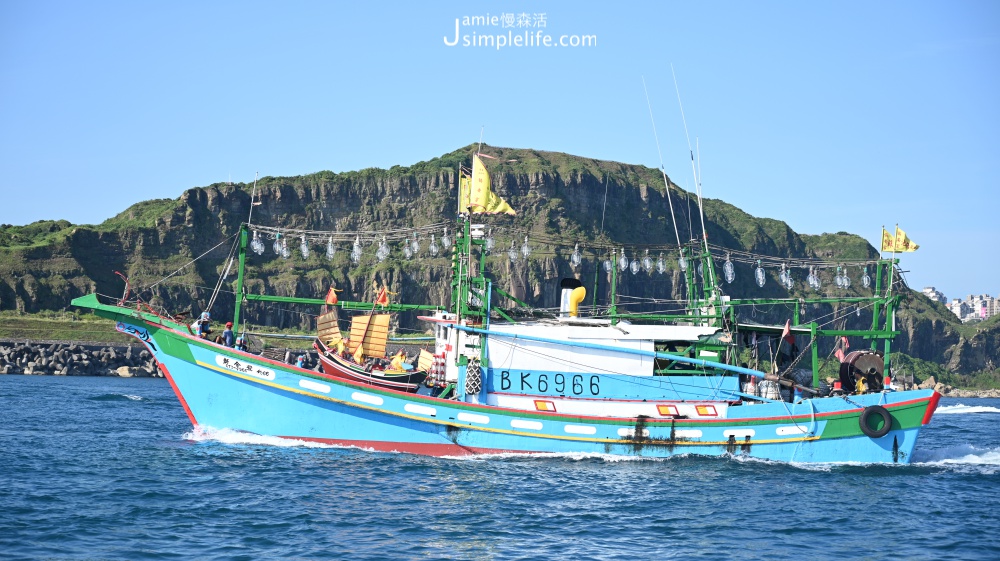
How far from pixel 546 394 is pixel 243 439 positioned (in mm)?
10321

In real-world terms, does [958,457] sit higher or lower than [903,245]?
lower

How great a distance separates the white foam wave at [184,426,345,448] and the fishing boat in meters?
0.18

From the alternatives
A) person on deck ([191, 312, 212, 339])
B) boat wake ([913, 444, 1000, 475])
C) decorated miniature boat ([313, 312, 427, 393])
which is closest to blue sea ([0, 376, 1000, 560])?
boat wake ([913, 444, 1000, 475])

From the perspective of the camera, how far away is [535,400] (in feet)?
103

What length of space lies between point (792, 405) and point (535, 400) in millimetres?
8481

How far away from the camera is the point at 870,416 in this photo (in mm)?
30891

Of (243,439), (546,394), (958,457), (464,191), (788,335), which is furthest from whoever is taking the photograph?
(958,457)

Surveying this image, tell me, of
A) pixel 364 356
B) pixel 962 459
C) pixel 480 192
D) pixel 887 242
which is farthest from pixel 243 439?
pixel 962 459

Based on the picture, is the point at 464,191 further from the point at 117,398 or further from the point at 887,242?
the point at 117,398

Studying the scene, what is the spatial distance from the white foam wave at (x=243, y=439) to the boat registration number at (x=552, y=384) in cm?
616

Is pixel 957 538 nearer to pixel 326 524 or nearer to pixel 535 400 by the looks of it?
pixel 535 400

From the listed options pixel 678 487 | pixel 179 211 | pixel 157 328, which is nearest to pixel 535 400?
pixel 678 487

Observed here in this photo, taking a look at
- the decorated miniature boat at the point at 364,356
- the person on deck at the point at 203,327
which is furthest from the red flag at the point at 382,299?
the person on deck at the point at 203,327

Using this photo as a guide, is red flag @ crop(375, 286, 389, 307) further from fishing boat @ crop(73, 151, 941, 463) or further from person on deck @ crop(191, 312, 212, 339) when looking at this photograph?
person on deck @ crop(191, 312, 212, 339)
